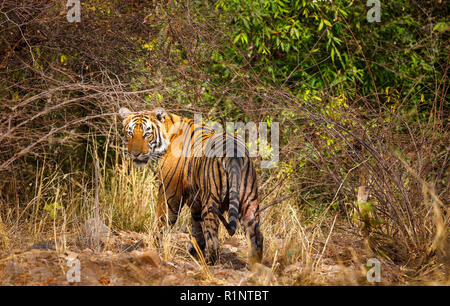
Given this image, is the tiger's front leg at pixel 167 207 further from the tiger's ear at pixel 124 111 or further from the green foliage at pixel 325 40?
the green foliage at pixel 325 40

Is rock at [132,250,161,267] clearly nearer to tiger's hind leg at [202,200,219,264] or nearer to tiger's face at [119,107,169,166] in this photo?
tiger's hind leg at [202,200,219,264]

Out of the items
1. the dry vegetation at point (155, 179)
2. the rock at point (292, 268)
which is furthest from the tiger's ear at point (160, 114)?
the rock at point (292, 268)

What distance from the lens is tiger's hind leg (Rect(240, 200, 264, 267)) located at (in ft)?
14.6

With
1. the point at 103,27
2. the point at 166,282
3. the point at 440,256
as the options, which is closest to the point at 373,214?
the point at 440,256

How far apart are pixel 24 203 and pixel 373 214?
3930 mm

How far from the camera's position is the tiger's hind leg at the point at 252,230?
444 centimetres

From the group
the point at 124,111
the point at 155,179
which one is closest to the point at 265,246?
the point at 124,111

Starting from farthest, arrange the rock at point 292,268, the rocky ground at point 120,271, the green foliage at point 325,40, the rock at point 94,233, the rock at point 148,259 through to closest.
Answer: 1. the green foliage at point 325,40
2. the rock at point 94,233
3. the rock at point 292,268
4. the rock at point 148,259
5. the rocky ground at point 120,271

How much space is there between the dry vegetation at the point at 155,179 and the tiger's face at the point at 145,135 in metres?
0.18

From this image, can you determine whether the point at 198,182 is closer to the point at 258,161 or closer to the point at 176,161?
the point at 176,161

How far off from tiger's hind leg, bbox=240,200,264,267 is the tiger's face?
1133 millimetres

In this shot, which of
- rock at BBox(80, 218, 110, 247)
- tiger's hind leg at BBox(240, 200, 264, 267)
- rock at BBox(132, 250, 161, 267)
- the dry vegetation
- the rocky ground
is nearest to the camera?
the rocky ground

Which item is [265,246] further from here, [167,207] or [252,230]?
[167,207]

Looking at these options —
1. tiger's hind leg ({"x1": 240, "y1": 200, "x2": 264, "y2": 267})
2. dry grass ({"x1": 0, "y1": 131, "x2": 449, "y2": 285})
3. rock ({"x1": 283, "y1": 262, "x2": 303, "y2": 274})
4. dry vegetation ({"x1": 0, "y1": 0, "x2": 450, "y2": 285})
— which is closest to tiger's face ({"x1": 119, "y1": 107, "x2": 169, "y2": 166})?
dry vegetation ({"x1": 0, "y1": 0, "x2": 450, "y2": 285})
